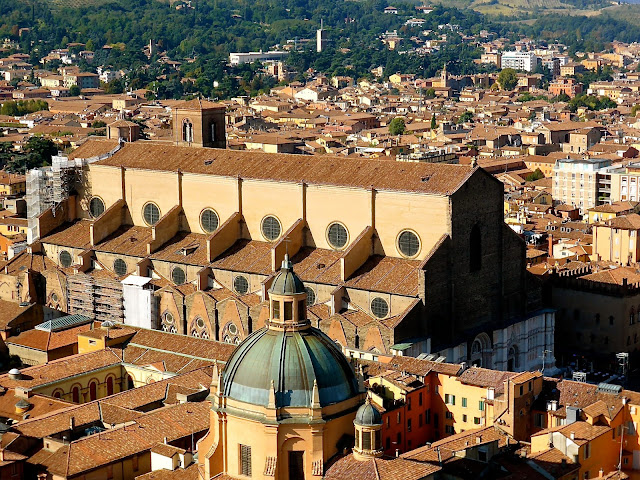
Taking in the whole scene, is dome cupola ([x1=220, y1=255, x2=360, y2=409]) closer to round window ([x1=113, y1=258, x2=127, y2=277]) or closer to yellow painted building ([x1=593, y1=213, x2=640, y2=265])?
round window ([x1=113, y1=258, x2=127, y2=277])

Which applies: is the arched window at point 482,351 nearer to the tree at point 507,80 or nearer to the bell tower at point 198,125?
the bell tower at point 198,125

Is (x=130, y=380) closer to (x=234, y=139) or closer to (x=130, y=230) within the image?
(x=130, y=230)

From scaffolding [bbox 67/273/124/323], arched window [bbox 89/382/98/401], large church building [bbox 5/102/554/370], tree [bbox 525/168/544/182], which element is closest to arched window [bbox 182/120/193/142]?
large church building [bbox 5/102/554/370]

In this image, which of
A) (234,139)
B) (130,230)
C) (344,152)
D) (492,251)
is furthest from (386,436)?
(234,139)

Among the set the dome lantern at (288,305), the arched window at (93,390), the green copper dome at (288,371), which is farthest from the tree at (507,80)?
the green copper dome at (288,371)

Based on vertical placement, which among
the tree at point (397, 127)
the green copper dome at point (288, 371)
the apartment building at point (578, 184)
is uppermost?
the green copper dome at point (288, 371)
